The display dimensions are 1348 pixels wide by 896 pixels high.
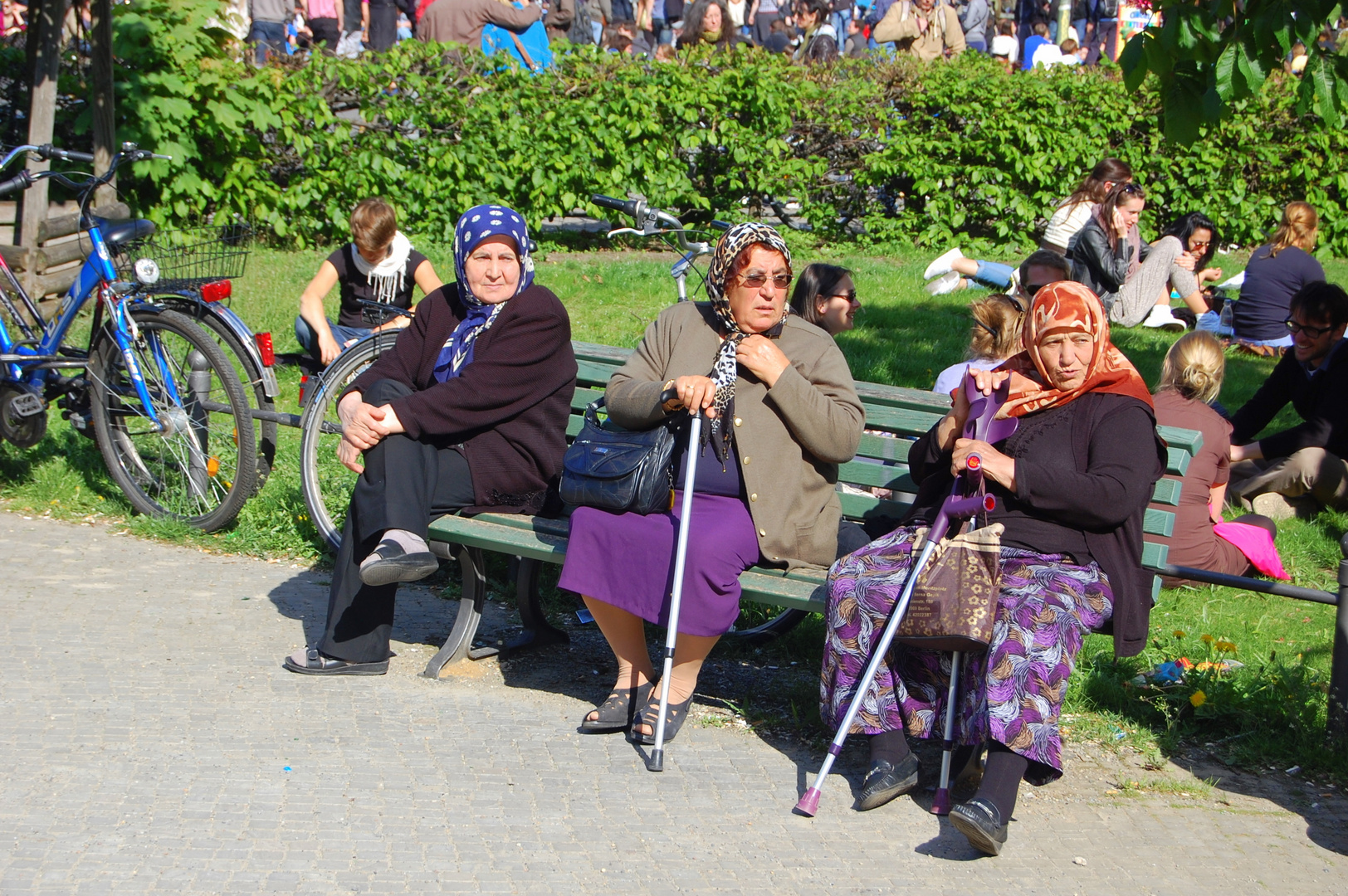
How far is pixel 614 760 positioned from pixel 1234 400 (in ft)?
18.7

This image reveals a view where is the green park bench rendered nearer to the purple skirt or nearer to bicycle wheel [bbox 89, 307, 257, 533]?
the purple skirt

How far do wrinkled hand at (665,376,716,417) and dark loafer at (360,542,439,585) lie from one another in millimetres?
993

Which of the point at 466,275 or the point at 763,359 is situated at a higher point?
the point at 466,275

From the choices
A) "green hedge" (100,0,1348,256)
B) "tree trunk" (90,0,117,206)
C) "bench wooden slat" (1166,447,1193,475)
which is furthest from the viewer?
"green hedge" (100,0,1348,256)

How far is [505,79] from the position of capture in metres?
10.8

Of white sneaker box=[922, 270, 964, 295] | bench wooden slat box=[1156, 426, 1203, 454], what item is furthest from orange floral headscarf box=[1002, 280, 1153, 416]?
white sneaker box=[922, 270, 964, 295]

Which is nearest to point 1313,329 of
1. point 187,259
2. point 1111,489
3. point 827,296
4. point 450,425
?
point 827,296

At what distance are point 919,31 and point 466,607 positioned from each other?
46.3ft

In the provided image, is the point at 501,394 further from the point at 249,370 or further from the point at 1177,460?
the point at 1177,460

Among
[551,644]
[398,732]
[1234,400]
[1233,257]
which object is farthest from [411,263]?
[1233,257]

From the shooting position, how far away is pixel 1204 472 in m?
5.42

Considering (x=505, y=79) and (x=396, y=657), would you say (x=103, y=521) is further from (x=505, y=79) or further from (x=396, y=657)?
(x=505, y=79)

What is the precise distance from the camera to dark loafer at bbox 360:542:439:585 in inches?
166

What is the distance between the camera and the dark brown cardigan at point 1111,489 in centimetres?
375
